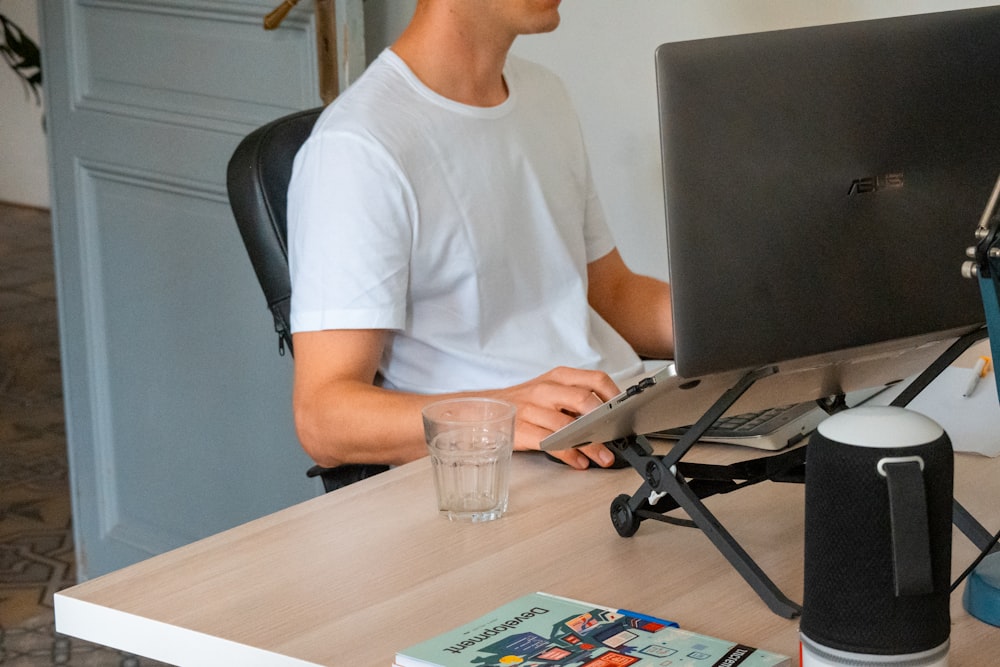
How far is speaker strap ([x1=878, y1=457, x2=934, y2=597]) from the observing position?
0.72 metres

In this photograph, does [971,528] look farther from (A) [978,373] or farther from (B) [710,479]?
(A) [978,373]

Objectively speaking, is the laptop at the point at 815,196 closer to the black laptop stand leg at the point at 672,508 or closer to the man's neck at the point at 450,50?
the black laptop stand leg at the point at 672,508

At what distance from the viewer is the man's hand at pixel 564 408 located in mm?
1218

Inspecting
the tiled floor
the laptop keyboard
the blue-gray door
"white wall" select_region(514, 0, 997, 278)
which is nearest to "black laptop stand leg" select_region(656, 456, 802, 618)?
the laptop keyboard

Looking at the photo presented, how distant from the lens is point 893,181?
97 cm

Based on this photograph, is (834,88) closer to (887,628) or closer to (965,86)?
(965,86)

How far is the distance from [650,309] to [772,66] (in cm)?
91

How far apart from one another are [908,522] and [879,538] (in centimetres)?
2

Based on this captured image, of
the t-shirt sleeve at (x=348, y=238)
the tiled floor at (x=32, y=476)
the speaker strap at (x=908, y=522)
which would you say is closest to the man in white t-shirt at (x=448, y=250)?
the t-shirt sleeve at (x=348, y=238)

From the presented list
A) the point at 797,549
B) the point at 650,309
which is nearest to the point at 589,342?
the point at 650,309

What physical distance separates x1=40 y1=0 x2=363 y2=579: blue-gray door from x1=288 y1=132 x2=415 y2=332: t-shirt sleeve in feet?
2.59

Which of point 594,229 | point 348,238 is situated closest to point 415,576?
point 348,238

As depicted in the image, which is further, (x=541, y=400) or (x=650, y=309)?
(x=650, y=309)

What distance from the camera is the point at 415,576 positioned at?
100 centimetres
